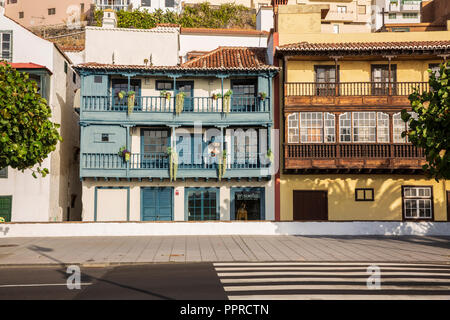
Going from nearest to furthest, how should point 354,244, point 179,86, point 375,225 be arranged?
point 354,244
point 375,225
point 179,86

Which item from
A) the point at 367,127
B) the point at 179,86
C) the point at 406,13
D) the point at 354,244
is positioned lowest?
the point at 354,244

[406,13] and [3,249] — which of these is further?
[406,13]

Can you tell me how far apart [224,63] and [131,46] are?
276 inches

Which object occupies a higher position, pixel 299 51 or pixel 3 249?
pixel 299 51

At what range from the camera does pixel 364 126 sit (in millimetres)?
28062

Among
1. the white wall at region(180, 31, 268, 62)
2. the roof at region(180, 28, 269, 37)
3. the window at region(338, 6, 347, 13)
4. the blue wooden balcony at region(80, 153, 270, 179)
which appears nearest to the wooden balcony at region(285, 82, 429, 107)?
the blue wooden balcony at region(80, 153, 270, 179)

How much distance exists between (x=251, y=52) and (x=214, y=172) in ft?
32.3

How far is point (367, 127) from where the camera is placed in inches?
1105

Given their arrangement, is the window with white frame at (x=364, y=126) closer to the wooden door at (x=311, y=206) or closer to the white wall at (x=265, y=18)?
the wooden door at (x=311, y=206)

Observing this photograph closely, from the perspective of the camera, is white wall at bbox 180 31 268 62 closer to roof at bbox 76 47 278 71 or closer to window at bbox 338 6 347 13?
roof at bbox 76 47 278 71

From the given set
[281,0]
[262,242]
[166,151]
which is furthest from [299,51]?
[281,0]

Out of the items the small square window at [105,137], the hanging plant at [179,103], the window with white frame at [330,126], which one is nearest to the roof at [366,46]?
the window with white frame at [330,126]

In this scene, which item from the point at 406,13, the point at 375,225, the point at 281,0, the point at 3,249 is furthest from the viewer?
→ the point at 406,13

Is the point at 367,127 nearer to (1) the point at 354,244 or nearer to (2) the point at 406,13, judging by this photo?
(1) the point at 354,244
